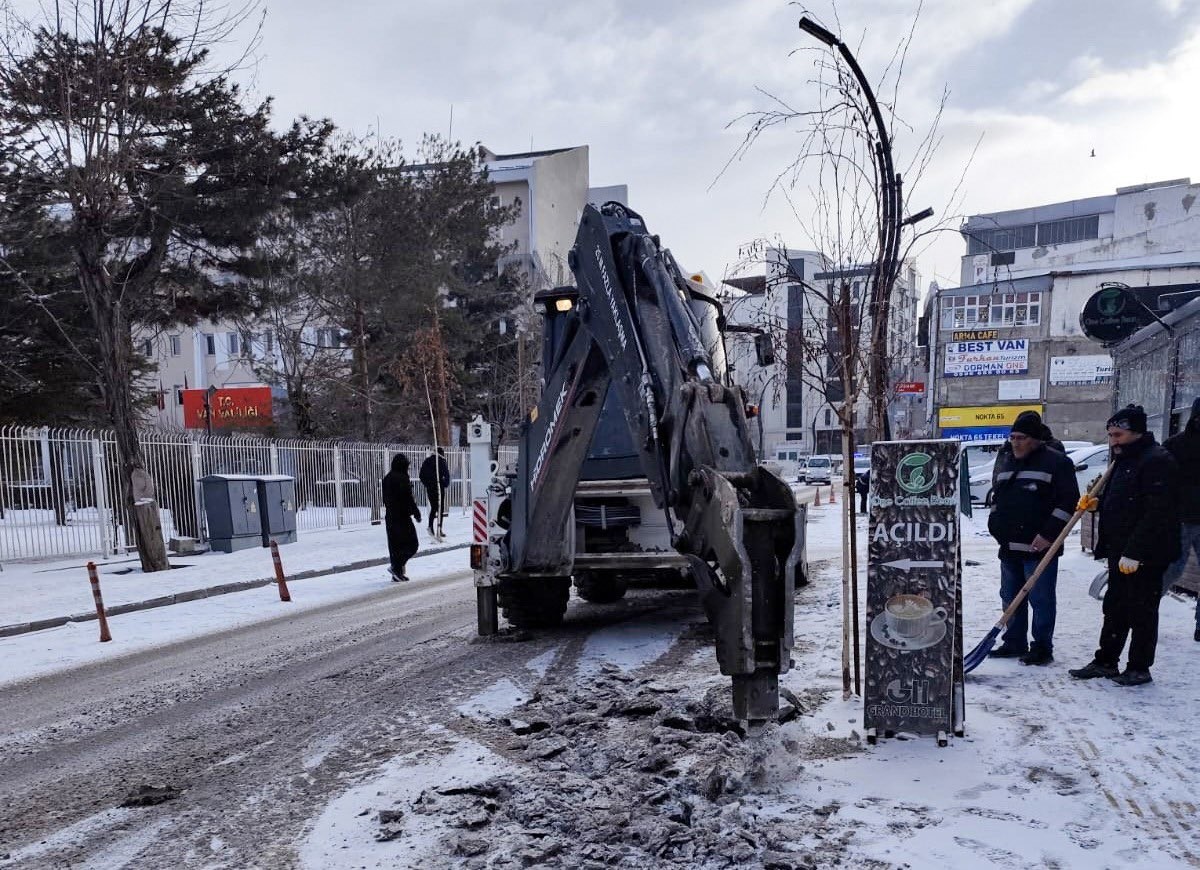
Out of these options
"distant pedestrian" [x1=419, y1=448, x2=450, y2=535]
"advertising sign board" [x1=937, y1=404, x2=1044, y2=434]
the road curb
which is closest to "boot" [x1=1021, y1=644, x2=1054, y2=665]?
the road curb

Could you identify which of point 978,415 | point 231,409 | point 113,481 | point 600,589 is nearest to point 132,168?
point 113,481

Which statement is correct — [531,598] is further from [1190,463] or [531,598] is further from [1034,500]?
[1190,463]

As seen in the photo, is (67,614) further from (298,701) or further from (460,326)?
(460,326)

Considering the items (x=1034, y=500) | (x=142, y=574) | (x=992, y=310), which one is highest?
(x=992, y=310)

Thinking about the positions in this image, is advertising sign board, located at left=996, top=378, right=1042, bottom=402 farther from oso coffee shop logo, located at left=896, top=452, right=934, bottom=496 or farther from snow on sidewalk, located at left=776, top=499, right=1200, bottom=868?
oso coffee shop logo, located at left=896, top=452, right=934, bottom=496

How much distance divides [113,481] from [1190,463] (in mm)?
17338

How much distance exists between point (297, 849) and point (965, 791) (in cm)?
312

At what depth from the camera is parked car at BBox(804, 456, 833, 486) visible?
52812mm

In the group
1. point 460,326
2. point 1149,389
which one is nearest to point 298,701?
point 1149,389

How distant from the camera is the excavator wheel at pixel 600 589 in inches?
388

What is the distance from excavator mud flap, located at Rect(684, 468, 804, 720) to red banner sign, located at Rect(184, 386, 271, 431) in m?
31.8

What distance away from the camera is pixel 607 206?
6164 mm

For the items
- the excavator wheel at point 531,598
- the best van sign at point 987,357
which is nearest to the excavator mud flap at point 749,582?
the excavator wheel at point 531,598

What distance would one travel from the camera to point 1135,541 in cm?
587
